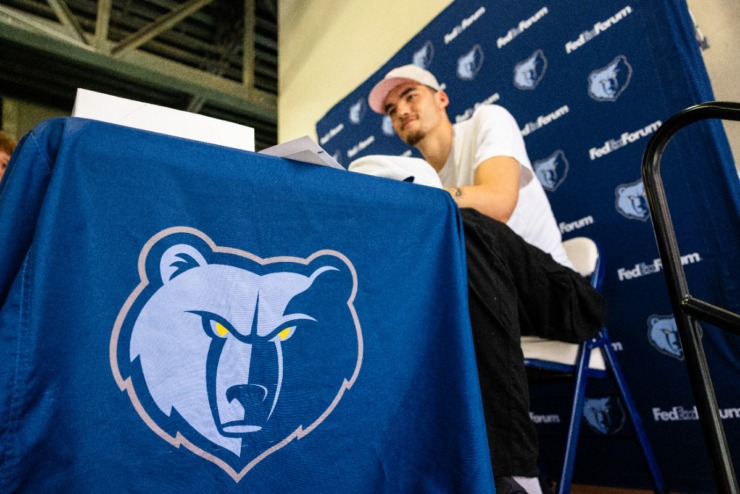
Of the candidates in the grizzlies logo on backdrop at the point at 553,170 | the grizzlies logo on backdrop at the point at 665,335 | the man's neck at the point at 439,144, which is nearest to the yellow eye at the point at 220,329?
the man's neck at the point at 439,144

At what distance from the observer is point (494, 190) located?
1308 mm

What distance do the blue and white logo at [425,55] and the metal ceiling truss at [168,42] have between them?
9.72ft

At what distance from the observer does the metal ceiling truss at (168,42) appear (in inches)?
181

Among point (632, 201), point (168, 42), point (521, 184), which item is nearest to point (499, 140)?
point (521, 184)

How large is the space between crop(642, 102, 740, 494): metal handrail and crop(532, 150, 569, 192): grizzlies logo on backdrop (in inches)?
50.3

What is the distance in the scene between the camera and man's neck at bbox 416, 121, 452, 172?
1964mm

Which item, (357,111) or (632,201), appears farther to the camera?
(357,111)

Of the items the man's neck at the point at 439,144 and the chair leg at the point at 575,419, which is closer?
the chair leg at the point at 575,419

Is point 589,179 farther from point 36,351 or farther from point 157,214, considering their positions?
point 36,351

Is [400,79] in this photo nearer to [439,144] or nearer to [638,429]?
[439,144]

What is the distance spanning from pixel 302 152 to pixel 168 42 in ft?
23.0

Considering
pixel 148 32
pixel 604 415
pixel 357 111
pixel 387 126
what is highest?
pixel 148 32

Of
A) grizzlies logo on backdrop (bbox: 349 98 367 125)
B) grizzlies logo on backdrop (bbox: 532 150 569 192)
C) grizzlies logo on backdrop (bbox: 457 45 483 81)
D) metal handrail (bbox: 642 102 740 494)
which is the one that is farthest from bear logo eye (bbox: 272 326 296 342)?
grizzlies logo on backdrop (bbox: 349 98 367 125)

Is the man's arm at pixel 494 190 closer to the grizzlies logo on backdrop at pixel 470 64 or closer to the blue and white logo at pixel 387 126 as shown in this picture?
the grizzlies logo on backdrop at pixel 470 64
